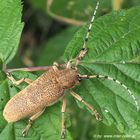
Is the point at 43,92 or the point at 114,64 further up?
the point at 114,64

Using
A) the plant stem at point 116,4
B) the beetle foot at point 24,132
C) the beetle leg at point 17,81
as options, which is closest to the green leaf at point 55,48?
the plant stem at point 116,4

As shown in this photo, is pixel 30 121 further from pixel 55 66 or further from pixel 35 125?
pixel 55 66

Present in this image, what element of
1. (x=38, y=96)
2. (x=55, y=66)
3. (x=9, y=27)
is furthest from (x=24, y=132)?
(x=9, y=27)

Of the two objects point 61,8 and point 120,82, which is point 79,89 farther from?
point 61,8

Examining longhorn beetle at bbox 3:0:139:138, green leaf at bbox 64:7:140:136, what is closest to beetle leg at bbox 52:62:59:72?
longhorn beetle at bbox 3:0:139:138

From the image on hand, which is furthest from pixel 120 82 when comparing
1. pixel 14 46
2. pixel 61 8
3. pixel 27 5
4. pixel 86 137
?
pixel 27 5

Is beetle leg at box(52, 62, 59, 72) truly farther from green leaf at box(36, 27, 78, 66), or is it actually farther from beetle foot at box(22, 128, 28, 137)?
green leaf at box(36, 27, 78, 66)

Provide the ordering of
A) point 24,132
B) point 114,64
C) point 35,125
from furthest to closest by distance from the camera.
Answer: point 114,64, point 35,125, point 24,132

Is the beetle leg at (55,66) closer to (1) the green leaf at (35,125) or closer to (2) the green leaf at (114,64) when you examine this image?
(2) the green leaf at (114,64)
